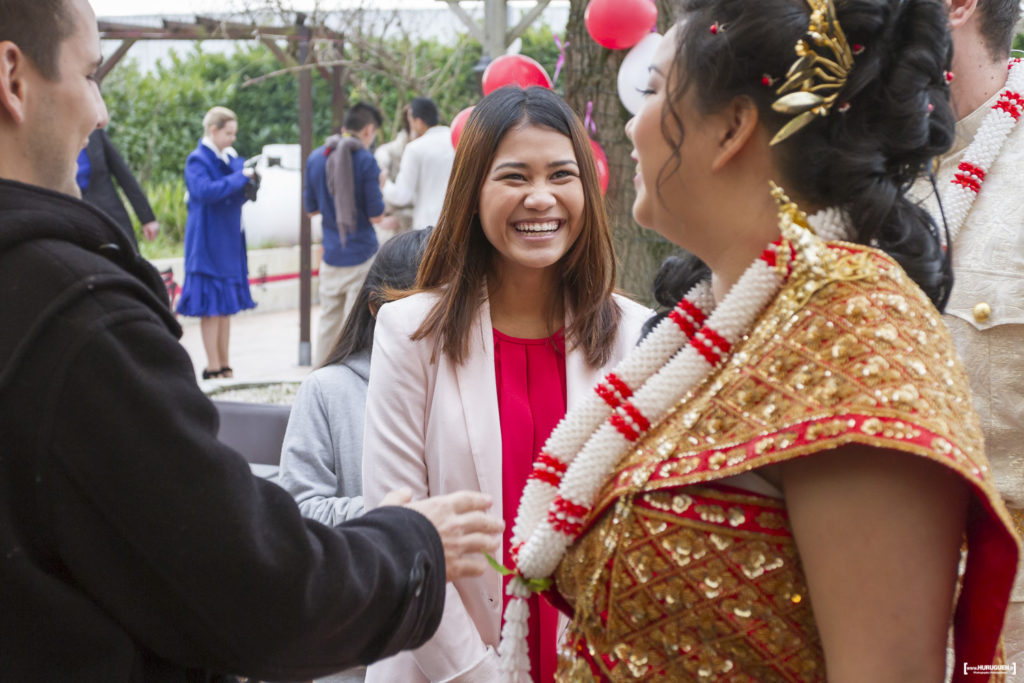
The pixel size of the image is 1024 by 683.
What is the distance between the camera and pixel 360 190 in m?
7.86

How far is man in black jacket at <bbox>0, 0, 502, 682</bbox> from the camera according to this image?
1234 millimetres

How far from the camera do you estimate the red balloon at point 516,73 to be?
12.7 ft

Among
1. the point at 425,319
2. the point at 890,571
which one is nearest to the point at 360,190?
the point at 425,319

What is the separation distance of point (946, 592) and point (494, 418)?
112 cm

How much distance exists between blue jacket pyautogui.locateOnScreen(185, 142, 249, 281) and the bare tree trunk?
4.22 m

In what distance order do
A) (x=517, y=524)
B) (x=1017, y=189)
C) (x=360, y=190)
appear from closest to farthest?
1. (x=517, y=524)
2. (x=1017, y=189)
3. (x=360, y=190)

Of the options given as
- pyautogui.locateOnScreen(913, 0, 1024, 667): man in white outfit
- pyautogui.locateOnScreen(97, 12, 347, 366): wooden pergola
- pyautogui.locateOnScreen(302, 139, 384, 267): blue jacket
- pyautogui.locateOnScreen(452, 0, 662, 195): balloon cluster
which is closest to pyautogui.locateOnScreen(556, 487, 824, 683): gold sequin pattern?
pyautogui.locateOnScreen(913, 0, 1024, 667): man in white outfit

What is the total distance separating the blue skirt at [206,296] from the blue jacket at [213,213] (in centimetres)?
6

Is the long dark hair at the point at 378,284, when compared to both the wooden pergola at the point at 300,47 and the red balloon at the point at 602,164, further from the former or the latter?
the wooden pergola at the point at 300,47

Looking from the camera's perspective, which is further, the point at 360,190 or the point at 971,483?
the point at 360,190

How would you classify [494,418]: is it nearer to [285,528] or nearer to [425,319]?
[425,319]

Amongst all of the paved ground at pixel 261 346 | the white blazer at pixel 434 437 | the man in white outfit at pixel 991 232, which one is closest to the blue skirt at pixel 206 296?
the paved ground at pixel 261 346

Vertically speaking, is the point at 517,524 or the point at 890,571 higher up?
the point at 890,571

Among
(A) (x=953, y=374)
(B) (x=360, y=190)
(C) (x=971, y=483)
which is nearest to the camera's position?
(C) (x=971, y=483)
